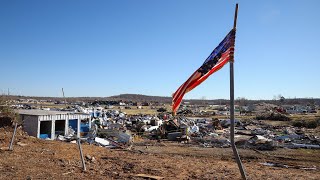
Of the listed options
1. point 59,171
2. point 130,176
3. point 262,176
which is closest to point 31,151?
point 59,171

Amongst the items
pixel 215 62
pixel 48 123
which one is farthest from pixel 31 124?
pixel 215 62

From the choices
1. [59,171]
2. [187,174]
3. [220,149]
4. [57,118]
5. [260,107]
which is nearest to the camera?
[59,171]

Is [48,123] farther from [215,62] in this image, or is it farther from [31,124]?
[215,62]

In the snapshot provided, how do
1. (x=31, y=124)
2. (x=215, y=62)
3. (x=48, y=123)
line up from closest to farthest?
(x=215, y=62), (x=31, y=124), (x=48, y=123)

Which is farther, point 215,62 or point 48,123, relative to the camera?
point 48,123

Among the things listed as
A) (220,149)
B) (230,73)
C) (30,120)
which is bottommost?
(220,149)

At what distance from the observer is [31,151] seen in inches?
551

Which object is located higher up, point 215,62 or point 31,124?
point 215,62

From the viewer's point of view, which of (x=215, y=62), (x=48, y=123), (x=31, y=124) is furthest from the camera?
(x=48, y=123)

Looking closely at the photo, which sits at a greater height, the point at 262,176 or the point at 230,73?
the point at 230,73

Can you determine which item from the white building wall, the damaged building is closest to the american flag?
the damaged building

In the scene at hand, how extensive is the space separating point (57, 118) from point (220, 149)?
14.1 meters

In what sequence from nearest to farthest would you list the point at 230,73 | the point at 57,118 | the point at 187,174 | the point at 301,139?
the point at 230,73, the point at 187,174, the point at 57,118, the point at 301,139

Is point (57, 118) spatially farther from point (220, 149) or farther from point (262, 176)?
point (262, 176)
